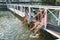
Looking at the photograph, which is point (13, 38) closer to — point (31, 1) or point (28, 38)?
point (28, 38)

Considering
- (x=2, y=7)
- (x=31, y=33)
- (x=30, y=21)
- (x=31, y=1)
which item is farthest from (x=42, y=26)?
(x=31, y=1)

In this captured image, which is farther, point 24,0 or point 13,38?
point 24,0

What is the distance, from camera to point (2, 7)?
2644cm

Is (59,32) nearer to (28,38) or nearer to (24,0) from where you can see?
(28,38)

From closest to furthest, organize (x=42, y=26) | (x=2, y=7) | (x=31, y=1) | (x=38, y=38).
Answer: (x=38, y=38) < (x=42, y=26) < (x=2, y=7) < (x=31, y=1)

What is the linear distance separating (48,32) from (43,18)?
1056 mm

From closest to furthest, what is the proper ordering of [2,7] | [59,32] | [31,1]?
[59,32] < [2,7] < [31,1]

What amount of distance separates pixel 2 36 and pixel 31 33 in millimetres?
1233

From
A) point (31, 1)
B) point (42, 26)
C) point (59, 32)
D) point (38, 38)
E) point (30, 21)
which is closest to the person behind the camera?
point (59, 32)

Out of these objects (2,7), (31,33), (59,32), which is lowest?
(2,7)

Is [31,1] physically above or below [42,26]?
below

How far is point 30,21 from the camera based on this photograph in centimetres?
1012

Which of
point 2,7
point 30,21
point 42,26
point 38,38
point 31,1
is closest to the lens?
point 38,38

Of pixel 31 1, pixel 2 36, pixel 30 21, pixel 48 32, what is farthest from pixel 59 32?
pixel 31 1
